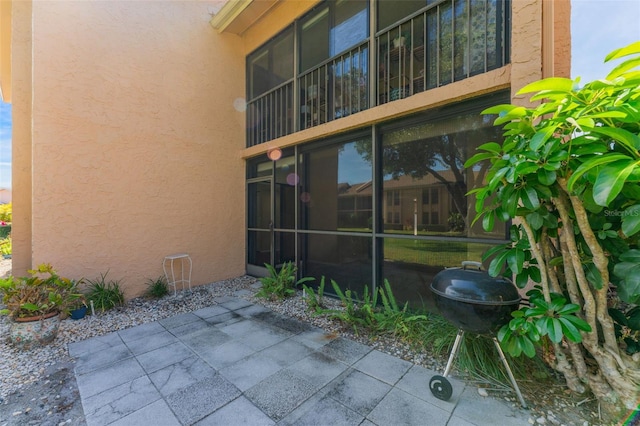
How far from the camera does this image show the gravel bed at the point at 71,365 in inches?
76.0

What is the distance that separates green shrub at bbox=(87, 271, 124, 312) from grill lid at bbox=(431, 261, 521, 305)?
16.0 ft

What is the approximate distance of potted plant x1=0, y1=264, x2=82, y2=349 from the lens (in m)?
2.98

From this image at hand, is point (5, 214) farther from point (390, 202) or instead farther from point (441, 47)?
point (441, 47)

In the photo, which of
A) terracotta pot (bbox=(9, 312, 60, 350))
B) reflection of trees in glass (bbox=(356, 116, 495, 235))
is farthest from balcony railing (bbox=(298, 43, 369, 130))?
terracotta pot (bbox=(9, 312, 60, 350))

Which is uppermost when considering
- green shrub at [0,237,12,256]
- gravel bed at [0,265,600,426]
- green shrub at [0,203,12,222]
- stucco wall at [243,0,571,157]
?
stucco wall at [243,0,571,157]

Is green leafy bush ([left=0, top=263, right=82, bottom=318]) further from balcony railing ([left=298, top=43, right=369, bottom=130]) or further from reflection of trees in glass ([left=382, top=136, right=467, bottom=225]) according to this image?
reflection of trees in glass ([left=382, top=136, right=467, bottom=225])

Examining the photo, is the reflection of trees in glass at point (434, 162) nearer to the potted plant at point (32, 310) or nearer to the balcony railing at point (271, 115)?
the balcony railing at point (271, 115)

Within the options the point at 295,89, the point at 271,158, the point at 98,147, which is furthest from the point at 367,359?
the point at 98,147

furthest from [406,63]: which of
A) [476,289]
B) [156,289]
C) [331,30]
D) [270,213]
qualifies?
[156,289]

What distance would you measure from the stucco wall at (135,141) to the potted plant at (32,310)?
2.60ft

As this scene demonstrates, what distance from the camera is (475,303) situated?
186 cm

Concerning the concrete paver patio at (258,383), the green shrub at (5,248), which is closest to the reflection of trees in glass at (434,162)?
the concrete paver patio at (258,383)

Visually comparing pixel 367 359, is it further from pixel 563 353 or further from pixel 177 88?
pixel 177 88

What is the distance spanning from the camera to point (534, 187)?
1.81 meters
